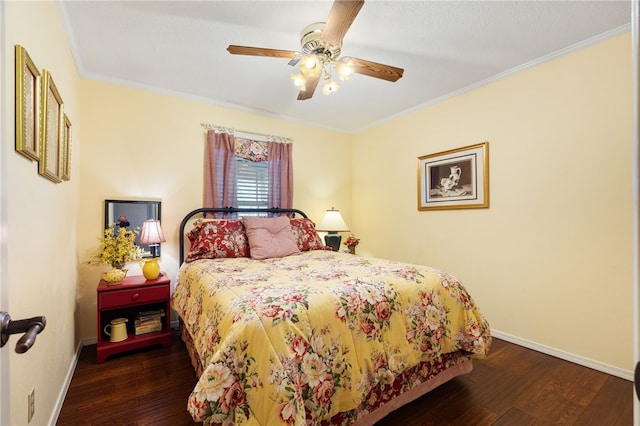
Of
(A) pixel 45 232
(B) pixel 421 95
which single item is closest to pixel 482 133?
(B) pixel 421 95

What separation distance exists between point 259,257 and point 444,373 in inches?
68.2

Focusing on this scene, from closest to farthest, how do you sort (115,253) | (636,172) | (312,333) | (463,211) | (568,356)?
(636,172) → (312,333) → (568,356) → (115,253) → (463,211)

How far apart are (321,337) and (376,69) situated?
1.84m

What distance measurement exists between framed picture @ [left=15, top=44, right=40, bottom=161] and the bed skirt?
4.20 ft

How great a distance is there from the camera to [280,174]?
12.6ft

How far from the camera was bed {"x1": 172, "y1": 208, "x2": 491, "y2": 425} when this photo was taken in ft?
3.89

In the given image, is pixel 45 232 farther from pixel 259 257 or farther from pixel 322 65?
pixel 322 65

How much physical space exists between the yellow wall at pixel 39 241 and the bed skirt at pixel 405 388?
2.39 ft

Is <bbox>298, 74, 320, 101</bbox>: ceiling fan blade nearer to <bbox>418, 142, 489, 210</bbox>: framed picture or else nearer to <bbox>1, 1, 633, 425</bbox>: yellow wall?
<bbox>1, 1, 633, 425</bbox>: yellow wall

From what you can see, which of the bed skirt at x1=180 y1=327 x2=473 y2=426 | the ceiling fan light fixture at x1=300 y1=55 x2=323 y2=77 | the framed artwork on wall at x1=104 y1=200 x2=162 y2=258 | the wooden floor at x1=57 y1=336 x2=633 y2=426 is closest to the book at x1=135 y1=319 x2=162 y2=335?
the wooden floor at x1=57 y1=336 x2=633 y2=426

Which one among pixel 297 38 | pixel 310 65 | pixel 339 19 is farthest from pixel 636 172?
pixel 297 38

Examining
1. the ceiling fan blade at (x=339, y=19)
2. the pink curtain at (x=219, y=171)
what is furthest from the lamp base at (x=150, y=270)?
the ceiling fan blade at (x=339, y=19)

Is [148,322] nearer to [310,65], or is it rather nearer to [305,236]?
[305,236]

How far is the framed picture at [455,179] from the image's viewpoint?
297 cm
